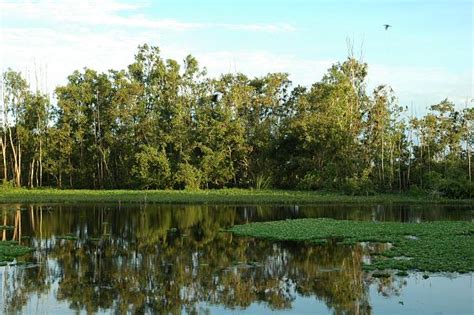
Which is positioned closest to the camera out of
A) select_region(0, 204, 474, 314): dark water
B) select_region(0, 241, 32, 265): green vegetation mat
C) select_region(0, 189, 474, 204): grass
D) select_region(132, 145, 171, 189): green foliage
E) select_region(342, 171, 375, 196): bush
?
select_region(0, 204, 474, 314): dark water

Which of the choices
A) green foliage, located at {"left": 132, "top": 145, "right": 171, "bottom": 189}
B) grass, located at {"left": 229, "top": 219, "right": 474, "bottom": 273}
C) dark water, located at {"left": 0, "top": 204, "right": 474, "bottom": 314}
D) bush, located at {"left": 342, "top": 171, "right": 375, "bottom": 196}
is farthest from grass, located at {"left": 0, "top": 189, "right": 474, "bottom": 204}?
dark water, located at {"left": 0, "top": 204, "right": 474, "bottom": 314}

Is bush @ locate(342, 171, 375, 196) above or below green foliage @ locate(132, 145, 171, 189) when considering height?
below

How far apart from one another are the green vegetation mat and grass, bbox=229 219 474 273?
825cm

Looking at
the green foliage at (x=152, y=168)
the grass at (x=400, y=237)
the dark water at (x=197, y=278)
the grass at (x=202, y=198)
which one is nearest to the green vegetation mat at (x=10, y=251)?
the dark water at (x=197, y=278)

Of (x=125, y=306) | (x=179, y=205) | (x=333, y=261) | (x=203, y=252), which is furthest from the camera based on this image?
(x=179, y=205)

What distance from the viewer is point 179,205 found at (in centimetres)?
3672

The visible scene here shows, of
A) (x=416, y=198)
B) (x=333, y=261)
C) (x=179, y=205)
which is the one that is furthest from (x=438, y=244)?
(x=416, y=198)

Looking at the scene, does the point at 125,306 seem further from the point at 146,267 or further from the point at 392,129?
the point at 392,129

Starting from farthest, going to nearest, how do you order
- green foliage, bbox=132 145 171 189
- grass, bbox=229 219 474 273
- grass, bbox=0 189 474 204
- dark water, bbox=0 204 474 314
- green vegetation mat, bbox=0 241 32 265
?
1. green foliage, bbox=132 145 171 189
2. grass, bbox=0 189 474 204
3. green vegetation mat, bbox=0 241 32 265
4. grass, bbox=229 219 474 273
5. dark water, bbox=0 204 474 314

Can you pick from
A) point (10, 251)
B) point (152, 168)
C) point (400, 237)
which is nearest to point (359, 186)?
point (152, 168)

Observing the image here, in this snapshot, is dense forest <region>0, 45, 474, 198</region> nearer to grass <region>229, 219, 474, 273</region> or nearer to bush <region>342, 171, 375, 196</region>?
bush <region>342, 171, 375, 196</region>

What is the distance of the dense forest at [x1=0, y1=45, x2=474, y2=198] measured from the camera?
49344mm

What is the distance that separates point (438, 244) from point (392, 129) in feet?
113

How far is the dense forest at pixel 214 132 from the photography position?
1943 inches
